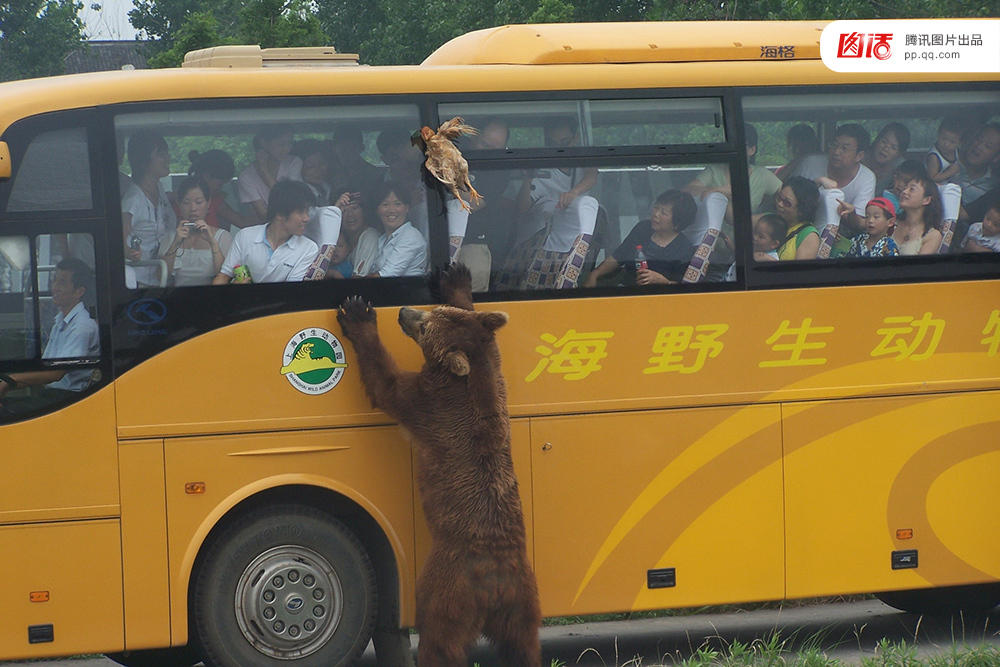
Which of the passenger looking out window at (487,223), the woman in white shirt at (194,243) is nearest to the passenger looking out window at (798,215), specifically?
the passenger looking out window at (487,223)

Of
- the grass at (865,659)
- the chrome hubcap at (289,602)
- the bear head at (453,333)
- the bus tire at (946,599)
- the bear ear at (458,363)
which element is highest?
the bear head at (453,333)

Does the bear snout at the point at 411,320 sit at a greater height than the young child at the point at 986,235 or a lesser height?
lesser

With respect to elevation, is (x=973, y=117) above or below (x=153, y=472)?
above

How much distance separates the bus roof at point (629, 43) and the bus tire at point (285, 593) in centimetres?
273

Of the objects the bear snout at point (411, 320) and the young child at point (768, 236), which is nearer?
the bear snout at point (411, 320)

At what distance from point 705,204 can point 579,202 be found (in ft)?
2.39

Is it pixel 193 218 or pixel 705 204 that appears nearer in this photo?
pixel 193 218

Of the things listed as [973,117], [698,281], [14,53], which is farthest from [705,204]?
[14,53]

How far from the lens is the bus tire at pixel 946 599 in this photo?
9.05 m

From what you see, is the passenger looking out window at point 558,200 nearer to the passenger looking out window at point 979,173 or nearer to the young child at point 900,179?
the young child at point 900,179

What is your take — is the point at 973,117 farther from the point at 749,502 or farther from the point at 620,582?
the point at 620,582

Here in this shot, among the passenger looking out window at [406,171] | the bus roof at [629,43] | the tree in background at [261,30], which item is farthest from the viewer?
the tree in background at [261,30]

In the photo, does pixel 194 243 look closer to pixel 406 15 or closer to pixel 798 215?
pixel 798 215

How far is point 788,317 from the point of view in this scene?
7.72 m
